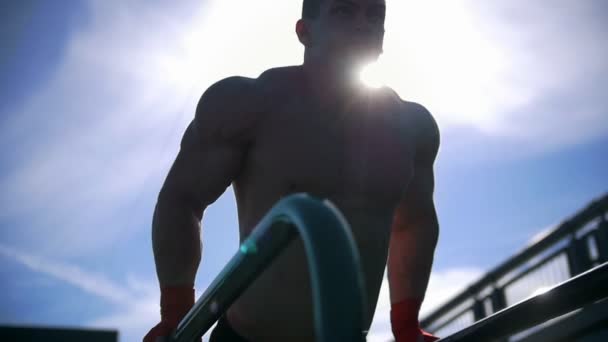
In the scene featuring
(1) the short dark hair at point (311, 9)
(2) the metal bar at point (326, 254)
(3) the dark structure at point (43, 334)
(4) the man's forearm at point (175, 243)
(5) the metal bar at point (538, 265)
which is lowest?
(2) the metal bar at point (326, 254)

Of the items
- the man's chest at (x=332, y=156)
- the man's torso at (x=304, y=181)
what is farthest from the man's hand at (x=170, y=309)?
the man's chest at (x=332, y=156)

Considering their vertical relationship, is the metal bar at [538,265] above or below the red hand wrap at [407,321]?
above

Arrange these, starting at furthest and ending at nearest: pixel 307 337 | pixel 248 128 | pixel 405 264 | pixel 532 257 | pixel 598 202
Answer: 1. pixel 532 257
2. pixel 598 202
3. pixel 405 264
4. pixel 248 128
5. pixel 307 337

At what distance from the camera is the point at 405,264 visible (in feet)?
7.77

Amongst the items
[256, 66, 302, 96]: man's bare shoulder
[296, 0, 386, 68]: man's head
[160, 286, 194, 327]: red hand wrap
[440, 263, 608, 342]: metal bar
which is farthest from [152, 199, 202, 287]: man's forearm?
[440, 263, 608, 342]: metal bar

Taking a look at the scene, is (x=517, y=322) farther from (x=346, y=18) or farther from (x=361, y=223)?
(x=346, y=18)

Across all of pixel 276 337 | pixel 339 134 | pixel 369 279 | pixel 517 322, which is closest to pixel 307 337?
pixel 276 337

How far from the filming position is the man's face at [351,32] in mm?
2363

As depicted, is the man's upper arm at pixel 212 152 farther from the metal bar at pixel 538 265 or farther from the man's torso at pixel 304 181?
the metal bar at pixel 538 265

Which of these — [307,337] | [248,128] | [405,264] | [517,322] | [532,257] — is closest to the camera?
[517,322]

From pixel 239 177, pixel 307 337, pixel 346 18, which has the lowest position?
pixel 307 337

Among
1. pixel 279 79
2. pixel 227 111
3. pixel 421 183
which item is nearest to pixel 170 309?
pixel 227 111

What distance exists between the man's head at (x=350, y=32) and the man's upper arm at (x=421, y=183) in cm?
35

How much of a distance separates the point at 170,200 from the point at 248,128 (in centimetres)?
35
